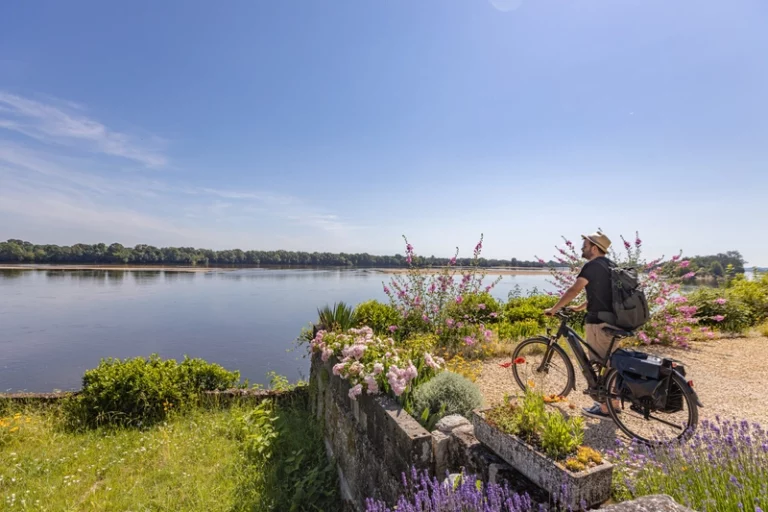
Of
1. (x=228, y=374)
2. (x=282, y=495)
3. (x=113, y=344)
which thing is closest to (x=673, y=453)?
(x=282, y=495)

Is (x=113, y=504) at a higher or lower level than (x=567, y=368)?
lower

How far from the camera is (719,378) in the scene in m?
5.53

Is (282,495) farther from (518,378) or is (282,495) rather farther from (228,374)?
(228,374)

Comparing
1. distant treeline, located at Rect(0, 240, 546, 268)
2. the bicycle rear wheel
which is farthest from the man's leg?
distant treeline, located at Rect(0, 240, 546, 268)

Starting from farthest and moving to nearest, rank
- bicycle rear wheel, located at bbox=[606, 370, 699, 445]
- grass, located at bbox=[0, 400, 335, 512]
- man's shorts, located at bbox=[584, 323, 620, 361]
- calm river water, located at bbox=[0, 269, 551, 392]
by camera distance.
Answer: calm river water, located at bbox=[0, 269, 551, 392] → grass, located at bbox=[0, 400, 335, 512] → man's shorts, located at bbox=[584, 323, 620, 361] → bicycle rear wheel, located at bbox=[606, 370, 699, 445]

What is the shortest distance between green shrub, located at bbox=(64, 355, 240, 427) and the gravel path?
18.1 feet

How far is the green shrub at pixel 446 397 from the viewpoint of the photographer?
329 centimetres

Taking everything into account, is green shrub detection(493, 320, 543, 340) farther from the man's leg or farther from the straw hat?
the straw hat

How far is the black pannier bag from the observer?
2.99 m

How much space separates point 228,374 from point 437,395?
18.8ft

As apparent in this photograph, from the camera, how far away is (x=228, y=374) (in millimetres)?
7574

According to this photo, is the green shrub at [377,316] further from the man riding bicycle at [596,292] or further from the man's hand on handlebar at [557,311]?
the man riding bicycle at [596,292]

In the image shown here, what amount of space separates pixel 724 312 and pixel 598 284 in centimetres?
854

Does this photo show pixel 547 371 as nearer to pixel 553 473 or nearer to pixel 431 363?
pixel 431 363
